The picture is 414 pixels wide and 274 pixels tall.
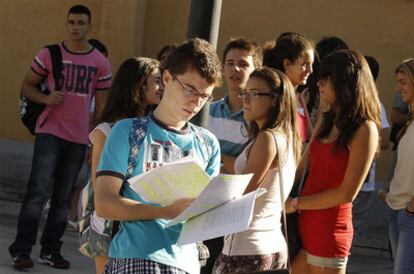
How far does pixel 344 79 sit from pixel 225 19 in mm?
5736

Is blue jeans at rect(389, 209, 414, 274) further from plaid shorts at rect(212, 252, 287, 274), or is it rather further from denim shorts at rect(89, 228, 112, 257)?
denim shorts at rect(89, 228, 112, 257)

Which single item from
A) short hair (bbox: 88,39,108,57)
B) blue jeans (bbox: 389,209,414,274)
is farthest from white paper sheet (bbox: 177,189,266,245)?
short hair (bbox: 88,39,108,57)

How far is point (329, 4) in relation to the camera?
1111 centimetres

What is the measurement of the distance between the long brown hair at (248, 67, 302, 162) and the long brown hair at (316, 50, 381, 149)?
0.42 meters

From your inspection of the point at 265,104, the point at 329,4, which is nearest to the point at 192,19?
the point at 265,104

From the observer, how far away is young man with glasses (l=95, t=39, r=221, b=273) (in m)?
4.10

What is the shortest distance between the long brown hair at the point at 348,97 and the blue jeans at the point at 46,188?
3234 mm

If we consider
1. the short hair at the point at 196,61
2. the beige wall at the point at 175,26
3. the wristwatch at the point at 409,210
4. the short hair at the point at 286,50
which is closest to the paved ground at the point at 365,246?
the beige wall at the point at 175,26

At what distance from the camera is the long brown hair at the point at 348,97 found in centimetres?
580

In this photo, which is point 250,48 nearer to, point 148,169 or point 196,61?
point 196,61

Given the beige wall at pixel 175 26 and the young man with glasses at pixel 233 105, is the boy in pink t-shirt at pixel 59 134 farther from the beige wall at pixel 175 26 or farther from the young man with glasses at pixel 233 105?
the beige wall at pixel 175 26

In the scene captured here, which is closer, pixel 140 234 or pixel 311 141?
pixel 140 234

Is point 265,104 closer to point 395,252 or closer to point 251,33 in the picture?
point 395,252

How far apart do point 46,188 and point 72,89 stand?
81 cm
